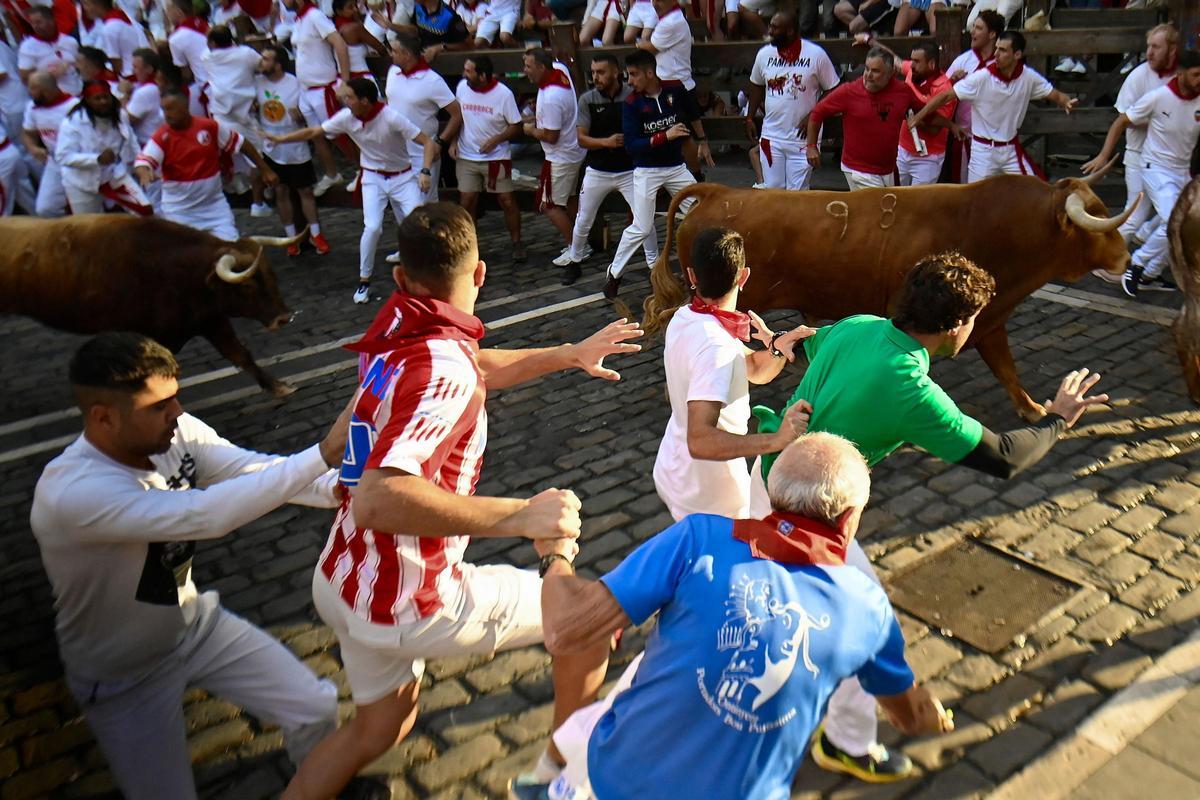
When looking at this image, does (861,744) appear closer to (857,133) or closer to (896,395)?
(896,395)

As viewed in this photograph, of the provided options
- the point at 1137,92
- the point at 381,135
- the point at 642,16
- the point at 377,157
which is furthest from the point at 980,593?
the point at 642,16

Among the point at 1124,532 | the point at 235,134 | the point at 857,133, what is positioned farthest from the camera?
the point at 235,134

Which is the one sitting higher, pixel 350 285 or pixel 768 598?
pixel 768 598

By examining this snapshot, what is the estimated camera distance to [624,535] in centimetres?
539

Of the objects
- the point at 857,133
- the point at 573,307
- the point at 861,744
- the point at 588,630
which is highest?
the point at 588,630

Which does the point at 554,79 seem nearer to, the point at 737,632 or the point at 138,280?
the point at 138,280

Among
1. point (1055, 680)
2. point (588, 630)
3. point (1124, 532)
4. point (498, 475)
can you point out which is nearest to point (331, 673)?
point (498, 475)

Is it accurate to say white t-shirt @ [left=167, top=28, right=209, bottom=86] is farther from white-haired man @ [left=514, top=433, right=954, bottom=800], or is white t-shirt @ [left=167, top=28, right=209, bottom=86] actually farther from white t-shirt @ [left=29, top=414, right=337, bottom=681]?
white-haired man @ [left=514, top=433, right=954, bottom=800]

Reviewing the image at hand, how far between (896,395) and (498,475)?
3.18 m

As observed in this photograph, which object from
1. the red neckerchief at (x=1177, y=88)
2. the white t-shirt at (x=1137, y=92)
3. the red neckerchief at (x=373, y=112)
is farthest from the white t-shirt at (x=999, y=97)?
the red neckerchief at (x=373, y=112)

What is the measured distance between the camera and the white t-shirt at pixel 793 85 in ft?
32.1

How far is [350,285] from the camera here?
1056 centimetres

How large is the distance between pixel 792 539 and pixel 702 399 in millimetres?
1376

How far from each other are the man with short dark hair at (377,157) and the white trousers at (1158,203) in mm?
6558
